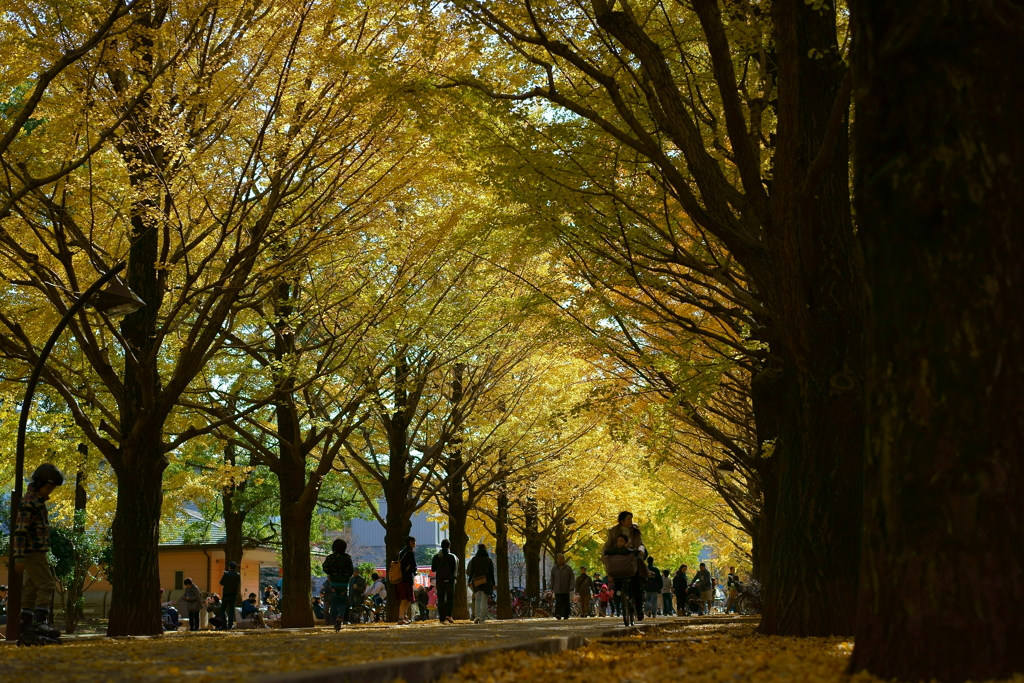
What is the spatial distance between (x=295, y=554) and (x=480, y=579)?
3.33 m

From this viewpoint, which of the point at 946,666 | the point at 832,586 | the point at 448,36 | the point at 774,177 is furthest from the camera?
the point at 448,36

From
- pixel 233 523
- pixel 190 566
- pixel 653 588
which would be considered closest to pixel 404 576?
pixel 653 588

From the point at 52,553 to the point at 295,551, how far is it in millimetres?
10126

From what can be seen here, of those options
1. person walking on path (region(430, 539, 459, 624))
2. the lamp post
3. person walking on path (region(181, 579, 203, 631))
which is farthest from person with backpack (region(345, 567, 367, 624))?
the lamp post

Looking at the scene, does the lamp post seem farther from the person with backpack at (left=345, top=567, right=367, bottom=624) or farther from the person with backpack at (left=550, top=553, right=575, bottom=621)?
the person with backpack at (left=345, top=567, right=367, bottom=624)

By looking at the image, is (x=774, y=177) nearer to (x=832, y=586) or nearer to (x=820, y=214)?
(x=820, y=214)

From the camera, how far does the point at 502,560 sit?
30031 mm

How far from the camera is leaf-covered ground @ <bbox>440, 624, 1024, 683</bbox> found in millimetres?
5004

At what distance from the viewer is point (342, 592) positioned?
17.4 m

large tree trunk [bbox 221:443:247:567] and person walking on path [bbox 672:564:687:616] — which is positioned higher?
large tree trunk [bbox 221:443:247:567]

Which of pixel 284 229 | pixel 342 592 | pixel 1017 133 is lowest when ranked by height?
pixel 342 592

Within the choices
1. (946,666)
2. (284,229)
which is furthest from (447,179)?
(946,666)

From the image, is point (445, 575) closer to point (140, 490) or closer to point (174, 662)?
point (140, 490)

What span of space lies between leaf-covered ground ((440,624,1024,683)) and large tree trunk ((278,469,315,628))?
1037 centimetres
